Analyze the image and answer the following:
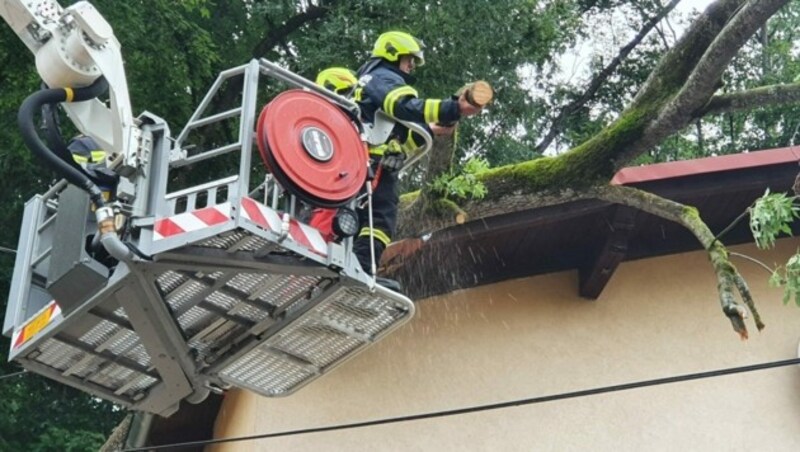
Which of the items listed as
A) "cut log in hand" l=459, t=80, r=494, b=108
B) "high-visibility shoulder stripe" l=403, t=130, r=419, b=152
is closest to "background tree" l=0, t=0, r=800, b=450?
"high-visibility shoulder stripe" l=403, t=130, r=419, b=152

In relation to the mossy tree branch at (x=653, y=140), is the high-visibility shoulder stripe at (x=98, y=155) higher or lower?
lower

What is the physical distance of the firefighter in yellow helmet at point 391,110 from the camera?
6.32 m

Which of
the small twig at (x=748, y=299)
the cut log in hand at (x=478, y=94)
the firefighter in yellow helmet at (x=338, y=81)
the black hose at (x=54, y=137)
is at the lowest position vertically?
the black hose at (x=54, y=137)

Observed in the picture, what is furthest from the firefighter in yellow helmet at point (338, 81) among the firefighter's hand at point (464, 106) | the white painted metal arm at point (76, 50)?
the white painted metal arm at point (76, 50)

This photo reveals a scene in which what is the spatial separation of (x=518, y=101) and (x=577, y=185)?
647cm

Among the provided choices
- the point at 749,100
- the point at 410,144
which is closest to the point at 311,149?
the point at 410,144

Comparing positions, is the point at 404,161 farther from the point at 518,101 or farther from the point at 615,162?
the point at 518,101

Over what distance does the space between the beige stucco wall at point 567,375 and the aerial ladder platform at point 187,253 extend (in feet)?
7.03

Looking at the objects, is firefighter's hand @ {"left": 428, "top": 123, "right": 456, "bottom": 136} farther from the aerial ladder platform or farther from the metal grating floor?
the metal grating floor

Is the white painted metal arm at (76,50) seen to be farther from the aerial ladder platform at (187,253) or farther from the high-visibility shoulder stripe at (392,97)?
the high-visibility shoulder stripe at (392,97)

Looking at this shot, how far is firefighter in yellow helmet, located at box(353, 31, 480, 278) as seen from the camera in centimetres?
632

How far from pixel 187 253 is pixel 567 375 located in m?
4.16

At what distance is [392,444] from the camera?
347 inches

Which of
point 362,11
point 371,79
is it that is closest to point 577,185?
point 371,79
